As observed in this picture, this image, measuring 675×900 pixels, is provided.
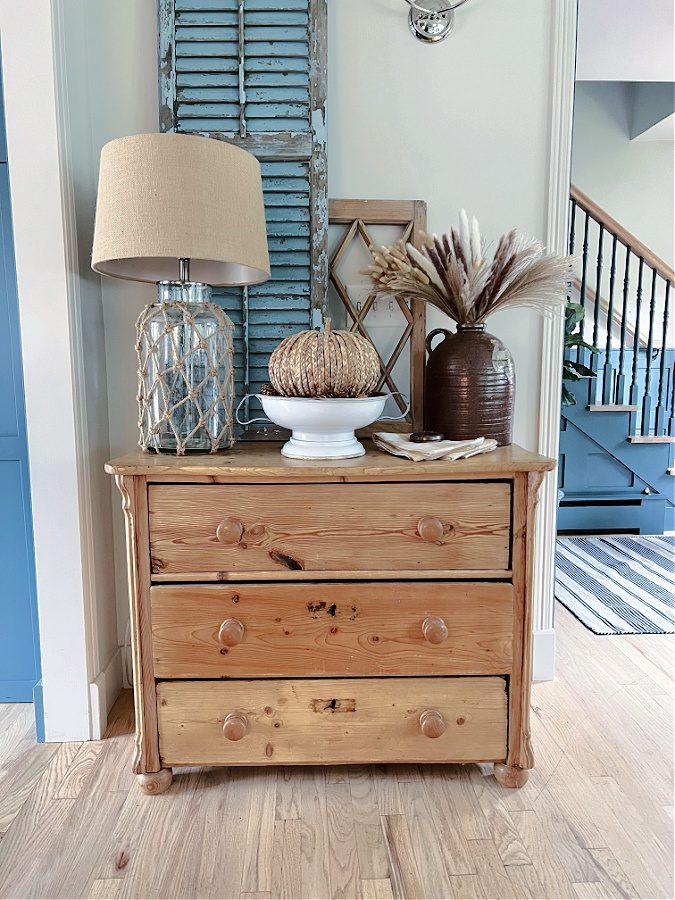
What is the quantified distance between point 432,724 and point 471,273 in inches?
41.2

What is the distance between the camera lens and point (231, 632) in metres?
1.33

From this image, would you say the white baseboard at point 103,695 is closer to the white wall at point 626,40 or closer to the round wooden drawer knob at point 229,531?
the round wooden drawer knob at point 229,531

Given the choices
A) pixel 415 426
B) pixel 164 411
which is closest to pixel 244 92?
pixel 164 411

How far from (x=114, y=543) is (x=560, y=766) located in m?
1.36

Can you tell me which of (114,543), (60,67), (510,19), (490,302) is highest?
(510,19)

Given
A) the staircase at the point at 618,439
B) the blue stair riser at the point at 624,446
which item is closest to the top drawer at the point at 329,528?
the staircase at the point at 618,439

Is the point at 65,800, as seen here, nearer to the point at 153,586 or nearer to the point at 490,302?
the point at 153,586

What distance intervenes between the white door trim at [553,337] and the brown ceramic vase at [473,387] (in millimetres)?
282

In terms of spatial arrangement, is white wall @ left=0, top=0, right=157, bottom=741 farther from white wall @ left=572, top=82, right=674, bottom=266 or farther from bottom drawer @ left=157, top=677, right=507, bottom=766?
white wall @ left=572, top=82, right=674, bottom=266

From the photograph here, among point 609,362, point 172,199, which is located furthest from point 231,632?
point 609,362

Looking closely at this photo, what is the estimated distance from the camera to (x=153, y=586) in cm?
134

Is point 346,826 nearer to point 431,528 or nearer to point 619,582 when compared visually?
point 431,528

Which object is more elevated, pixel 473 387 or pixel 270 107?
pixel 270 107

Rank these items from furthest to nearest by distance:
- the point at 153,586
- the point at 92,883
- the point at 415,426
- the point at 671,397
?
1. the point at 671,397
2. the point at 415,426
3. the point at 153,586
4. the point at 92,883
